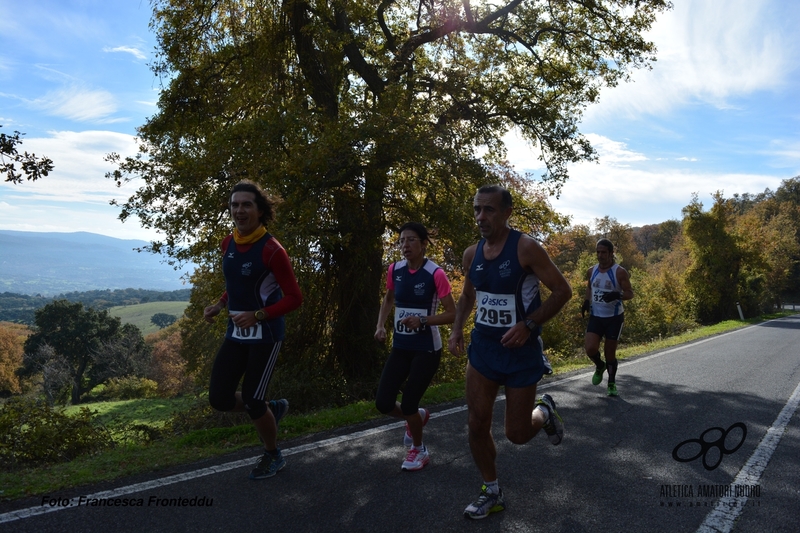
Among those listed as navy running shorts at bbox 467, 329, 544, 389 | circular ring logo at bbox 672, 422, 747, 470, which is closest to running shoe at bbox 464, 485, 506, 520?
navy running shorts at bbox 467, 329, 544, 389

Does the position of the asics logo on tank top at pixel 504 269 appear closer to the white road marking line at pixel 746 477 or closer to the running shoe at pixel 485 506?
the running shoe at pixel 485 506

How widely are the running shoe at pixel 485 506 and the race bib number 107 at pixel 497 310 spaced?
113 cm

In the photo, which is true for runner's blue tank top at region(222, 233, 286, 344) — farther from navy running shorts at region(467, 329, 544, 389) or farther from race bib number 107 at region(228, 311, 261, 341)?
navy running shorts at region(467, 329, 544, 389)

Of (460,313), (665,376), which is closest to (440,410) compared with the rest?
(460,313)

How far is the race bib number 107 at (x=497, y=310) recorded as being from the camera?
12.0 ft

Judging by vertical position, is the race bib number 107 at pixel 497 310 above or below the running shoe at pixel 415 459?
above

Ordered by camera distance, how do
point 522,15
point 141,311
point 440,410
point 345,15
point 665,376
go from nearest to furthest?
point 440,410 < point 665,376 < point 345,15 < point 522,15 < point 141,311

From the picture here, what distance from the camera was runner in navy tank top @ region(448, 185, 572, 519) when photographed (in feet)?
11.6

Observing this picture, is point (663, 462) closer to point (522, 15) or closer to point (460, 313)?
point (460, 313)

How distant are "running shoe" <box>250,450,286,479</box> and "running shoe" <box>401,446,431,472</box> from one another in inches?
40.1

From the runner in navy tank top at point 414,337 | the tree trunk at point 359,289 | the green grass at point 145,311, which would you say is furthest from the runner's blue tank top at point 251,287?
the green grass at point 145,311

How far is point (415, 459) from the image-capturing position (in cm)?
455

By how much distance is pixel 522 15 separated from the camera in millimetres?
13789

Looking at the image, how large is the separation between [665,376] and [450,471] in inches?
264
